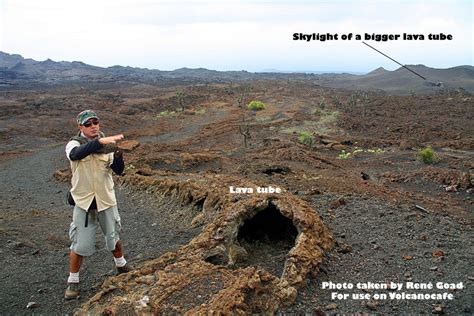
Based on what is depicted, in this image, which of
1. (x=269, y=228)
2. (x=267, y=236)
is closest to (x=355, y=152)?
(x=269, y=228)

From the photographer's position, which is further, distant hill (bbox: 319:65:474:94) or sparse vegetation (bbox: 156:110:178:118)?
distant hill (bbox: 319:65:474:94)

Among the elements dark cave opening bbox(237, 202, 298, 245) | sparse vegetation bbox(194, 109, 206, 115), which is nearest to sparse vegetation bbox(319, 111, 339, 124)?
sparse vegetation bbox(194, 109, 206, 115)

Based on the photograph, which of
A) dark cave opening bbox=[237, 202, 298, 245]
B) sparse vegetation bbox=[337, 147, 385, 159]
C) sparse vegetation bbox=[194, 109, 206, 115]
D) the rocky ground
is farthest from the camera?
sparse vegetation bbox=[194, 109, 206, 115]

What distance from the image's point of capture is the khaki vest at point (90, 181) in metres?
4.64

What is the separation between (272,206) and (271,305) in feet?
6.64

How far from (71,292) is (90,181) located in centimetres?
126

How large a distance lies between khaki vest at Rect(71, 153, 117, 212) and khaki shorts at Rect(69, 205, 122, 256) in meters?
0.11

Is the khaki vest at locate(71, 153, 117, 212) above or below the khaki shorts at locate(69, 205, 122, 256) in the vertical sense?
above

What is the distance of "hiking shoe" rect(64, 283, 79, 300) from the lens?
15.4 feet

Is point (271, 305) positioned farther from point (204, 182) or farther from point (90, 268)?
point (204, 182)

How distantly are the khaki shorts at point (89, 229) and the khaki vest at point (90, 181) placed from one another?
0.11 metres

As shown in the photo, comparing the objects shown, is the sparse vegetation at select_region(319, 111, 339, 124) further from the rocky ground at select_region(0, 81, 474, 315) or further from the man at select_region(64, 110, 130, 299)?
the man at select_region(64, 110, 130, 299)

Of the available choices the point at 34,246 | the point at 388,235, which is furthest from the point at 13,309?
the point at 388,235

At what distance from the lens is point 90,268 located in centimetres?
551
